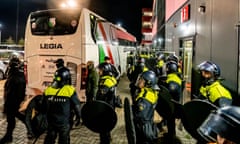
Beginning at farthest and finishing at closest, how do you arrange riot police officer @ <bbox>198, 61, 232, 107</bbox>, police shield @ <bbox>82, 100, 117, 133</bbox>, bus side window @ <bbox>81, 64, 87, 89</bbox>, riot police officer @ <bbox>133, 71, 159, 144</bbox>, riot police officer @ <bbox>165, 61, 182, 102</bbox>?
bus side window @ <bbox>81, 64, 87, 89</bbox> → riot police officer @ <bbox>165, 61, 182, 102</bbox> → riot police officer @ <bbox>133, 71, 159, 144</bbox> → riot police officer @ <bbox>198, 61, 232, 107</bbox> → police shield @ <bbox>82, 100, 117, 133</bbox>

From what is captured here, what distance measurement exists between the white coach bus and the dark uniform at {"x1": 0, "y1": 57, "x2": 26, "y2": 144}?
3.49 metres

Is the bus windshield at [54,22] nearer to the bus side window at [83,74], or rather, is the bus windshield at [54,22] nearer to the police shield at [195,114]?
the bus side window at [83,74]

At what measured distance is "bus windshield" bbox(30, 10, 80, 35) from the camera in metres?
10.4

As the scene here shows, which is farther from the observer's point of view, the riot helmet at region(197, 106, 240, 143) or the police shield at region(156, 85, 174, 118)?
the police shield at region(156, 85, 174, 118)

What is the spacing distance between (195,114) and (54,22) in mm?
7655

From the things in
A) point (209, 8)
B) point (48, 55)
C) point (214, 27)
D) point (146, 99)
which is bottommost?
point (146, 99)

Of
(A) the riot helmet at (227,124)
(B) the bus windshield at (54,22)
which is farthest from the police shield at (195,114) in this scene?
(B) the bus windshield at (54,22)

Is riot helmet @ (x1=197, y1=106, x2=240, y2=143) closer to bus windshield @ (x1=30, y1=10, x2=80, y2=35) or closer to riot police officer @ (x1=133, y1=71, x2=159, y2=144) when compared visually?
riot police officer @ (x1=133, y1=71, x2=159, y2=144)

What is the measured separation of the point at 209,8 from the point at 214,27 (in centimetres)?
97

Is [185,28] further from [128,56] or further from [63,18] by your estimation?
[128,56]

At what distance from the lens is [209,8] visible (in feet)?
31.6

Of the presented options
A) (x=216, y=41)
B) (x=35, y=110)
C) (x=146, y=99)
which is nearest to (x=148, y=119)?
(x=146, y=99)

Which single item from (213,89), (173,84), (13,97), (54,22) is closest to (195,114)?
(213,89)

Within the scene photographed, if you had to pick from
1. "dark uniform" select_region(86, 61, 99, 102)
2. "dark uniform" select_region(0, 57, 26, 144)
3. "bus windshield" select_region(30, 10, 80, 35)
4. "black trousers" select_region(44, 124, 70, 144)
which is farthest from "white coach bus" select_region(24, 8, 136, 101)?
"black trousers" select_region(44, 124, 70, 144)
